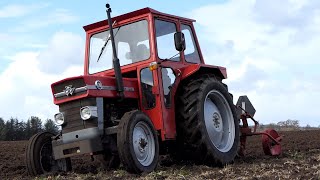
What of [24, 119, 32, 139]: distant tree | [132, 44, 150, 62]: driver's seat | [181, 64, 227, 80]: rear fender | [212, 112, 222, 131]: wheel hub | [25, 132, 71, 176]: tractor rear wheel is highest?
[24, 119, 32, 139]: distant tree

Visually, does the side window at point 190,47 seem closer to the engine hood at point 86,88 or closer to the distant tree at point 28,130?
the engine hood at point 86,88

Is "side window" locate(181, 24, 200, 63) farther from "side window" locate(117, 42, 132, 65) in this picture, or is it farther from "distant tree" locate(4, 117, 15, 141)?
"distant tree" locate(4, 117, 15, 141)

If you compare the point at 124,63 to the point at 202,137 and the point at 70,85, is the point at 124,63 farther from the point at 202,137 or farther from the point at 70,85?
the point at 202,137

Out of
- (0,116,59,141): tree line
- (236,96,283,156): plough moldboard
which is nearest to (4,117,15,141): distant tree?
(0,116,59,141): tree line

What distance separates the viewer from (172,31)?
Result: 8.69 meters

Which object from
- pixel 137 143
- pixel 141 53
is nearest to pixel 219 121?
pixel 141 53

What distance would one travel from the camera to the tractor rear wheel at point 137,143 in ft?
22.2

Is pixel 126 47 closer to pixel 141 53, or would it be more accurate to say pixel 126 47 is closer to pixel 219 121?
pixel 141 53

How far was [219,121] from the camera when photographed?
9031 mm

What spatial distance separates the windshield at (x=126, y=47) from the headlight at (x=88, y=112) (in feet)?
4.10

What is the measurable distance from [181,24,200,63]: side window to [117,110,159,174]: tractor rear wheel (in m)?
2.02

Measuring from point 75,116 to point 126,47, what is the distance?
156cm

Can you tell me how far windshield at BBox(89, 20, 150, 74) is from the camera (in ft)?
27.0

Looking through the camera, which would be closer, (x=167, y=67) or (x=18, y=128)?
(x=167, y=67)
